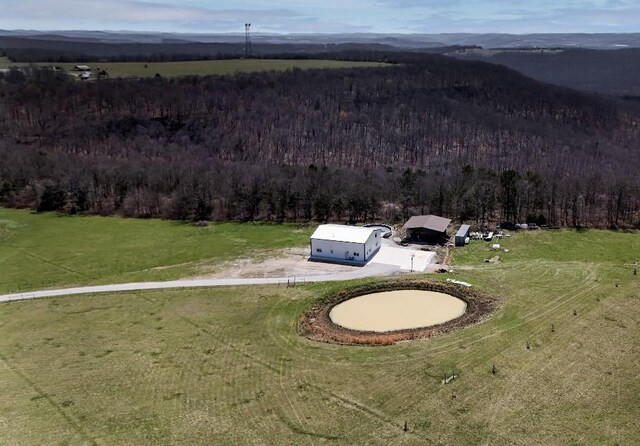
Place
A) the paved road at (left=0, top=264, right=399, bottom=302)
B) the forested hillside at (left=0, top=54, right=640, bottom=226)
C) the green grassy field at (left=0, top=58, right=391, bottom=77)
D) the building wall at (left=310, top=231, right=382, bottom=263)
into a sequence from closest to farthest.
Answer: the paved road at (left=0, top=264, right=399, bottom=302) < the building wall at (left=310, top=231, right=382, bottom=263) < the forested hillside at (left=0, top=54, right=640, bottom=226) < the green grassy field at (left=0, top=58, right=391, bottom=77)

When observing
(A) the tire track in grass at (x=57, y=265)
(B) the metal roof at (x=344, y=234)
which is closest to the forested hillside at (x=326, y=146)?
(B) the metal roof at (x=344, y=234)

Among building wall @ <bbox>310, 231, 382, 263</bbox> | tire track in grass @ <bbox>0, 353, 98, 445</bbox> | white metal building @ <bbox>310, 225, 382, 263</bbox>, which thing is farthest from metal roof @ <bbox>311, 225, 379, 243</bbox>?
tire track in grass @ <bbox>0, 353, 98, 445</bbox>

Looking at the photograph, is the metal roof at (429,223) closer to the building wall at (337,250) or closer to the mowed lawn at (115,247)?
the building wall at (337,250)

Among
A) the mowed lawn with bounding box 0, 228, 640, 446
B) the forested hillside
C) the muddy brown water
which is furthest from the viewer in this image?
the forested hillside

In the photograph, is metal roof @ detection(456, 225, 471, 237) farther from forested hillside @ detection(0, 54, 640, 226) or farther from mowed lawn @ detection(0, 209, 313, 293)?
mowed lawn @ detection(0, 209, 313, 293)

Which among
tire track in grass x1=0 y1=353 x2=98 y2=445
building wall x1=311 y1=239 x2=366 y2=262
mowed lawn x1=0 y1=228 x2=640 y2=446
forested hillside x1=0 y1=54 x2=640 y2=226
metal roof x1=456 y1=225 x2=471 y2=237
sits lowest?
tire track in grass x1=0 y1=353 x2=98 y2=445

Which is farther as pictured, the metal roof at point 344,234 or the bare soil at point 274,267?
the metal roof at point 344,234

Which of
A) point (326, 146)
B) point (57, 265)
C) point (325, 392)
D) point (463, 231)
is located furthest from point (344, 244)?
point (326, 146)

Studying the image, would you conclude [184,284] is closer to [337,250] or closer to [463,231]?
[337,250]
